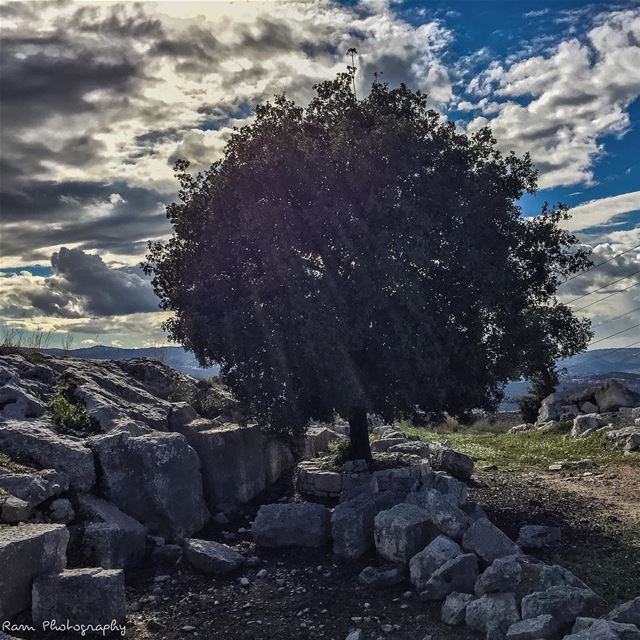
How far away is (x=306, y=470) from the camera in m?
16.6

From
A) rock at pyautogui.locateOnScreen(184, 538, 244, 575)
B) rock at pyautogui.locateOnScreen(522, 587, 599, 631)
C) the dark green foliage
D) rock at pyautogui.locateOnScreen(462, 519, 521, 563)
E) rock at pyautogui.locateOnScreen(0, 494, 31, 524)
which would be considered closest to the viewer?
rock at pyautogui.locateOnScreen(522, 587, 599, 631)

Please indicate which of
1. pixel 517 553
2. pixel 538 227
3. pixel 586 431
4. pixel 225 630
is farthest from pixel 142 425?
pixel 586 431

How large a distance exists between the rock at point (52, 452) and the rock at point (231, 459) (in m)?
3.35

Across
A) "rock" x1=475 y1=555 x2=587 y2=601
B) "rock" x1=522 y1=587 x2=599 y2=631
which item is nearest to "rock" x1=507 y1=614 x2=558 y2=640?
"rock" x1=522 y1=587 x2=599 y2=631

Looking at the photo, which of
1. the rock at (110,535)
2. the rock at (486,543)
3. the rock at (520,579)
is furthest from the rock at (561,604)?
the rock at (110,535)

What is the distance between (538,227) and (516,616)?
10.1 m

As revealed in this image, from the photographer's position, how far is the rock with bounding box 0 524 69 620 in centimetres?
806

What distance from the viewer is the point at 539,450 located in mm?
23703

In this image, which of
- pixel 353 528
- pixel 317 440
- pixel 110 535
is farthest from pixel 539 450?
pixel 110 535

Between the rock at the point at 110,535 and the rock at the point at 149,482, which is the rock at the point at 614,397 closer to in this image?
the rock at the point at 149,482

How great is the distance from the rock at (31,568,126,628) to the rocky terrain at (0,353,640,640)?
19 mm

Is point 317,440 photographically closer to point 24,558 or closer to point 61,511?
point 61,511

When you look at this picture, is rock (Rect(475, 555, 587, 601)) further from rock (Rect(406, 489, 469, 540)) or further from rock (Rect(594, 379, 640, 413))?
rock (Rect(594, 379, 640, 413))

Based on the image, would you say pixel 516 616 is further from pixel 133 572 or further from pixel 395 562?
pixel 133 572
